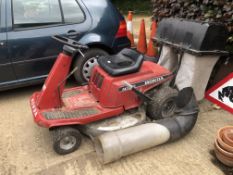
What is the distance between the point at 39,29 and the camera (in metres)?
4.30

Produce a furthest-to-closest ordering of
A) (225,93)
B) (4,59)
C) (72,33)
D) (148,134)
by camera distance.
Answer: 1. (72,33)
2. (4,59)
3. (225,93)
4. (148,134)

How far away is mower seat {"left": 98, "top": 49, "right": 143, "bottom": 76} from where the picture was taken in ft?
11.1

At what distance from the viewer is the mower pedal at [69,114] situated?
3.18 meters

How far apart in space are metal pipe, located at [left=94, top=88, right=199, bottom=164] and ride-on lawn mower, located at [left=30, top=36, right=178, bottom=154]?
0.79 feet

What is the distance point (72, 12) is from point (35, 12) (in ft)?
1.92

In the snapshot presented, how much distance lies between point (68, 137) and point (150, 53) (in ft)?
10.7

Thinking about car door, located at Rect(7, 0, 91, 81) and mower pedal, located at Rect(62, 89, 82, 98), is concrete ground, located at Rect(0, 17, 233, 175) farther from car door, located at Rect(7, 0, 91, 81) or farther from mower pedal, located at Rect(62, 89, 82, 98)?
car door, located at Rect(7, 0, 91, 81)

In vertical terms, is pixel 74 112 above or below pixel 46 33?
below

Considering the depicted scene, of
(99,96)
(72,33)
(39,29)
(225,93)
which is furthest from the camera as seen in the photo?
(72,33)

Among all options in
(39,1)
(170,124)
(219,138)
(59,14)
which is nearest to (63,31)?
(59,14)

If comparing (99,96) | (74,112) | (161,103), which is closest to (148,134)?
(161,103)

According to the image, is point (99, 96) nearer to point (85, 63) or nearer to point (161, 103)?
point (161, 103)

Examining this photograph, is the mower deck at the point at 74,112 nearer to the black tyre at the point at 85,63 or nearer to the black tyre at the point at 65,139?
the black tyre at the point at 65,139

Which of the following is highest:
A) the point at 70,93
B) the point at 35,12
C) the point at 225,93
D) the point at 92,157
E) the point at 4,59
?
the point at 35,12
